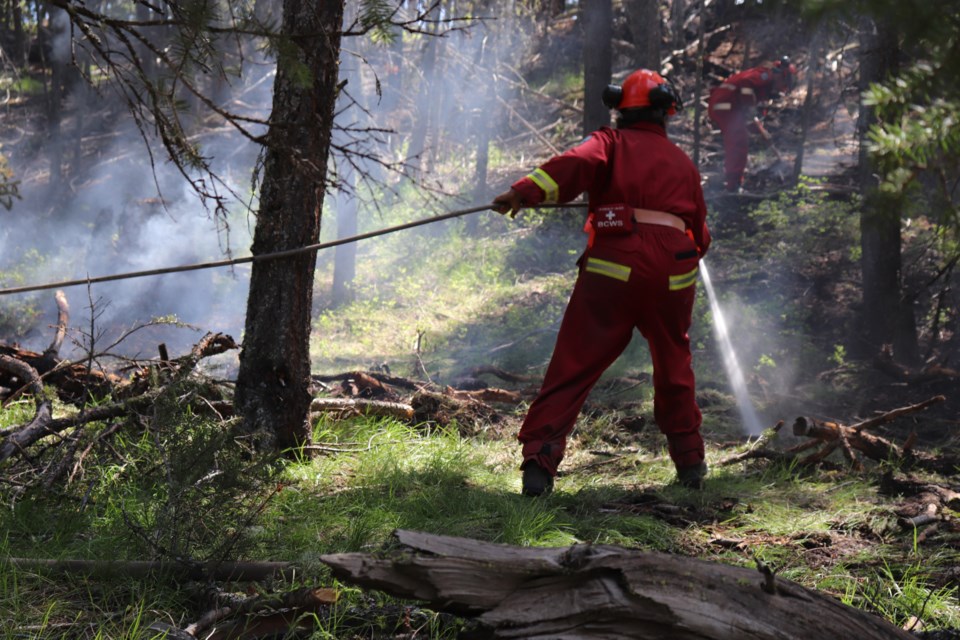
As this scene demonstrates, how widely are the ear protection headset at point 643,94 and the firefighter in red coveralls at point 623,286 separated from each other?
0.09ft

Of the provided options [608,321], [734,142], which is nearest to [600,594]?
[608,321]

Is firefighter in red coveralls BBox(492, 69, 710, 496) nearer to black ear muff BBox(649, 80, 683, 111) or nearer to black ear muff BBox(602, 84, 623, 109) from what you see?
black ear muff BBox(649, 80, 683, 111)

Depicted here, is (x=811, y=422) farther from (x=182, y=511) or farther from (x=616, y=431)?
(x=182, y=511)

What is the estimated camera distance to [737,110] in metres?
12.1

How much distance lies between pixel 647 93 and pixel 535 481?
2.13m

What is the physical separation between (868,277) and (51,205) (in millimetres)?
13653

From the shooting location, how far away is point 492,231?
13594 mm

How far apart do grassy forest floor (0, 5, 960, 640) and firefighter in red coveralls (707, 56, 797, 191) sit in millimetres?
3780

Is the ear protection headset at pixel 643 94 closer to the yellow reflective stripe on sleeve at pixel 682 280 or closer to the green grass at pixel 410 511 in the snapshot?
the yellow reflective stripe on sleeve at pixel 682 280

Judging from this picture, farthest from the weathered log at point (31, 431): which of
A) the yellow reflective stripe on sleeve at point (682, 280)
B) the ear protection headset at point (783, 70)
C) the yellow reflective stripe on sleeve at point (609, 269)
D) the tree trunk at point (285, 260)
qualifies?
the ear protection headset at point (783, 70)

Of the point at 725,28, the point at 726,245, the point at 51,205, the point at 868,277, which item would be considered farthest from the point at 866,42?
the point at 51,205

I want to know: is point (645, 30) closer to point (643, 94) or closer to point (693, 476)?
point (643, 94)

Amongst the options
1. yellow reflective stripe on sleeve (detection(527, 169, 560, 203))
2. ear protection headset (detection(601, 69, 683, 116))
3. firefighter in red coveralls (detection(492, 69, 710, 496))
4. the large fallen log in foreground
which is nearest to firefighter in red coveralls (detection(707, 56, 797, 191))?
ear protection headset (detection(601, 69, 683, 116))

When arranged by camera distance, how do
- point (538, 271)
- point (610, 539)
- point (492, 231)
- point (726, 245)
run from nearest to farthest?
point (610, 539), point (726, 245), point (538, 271), point (492, 231)
